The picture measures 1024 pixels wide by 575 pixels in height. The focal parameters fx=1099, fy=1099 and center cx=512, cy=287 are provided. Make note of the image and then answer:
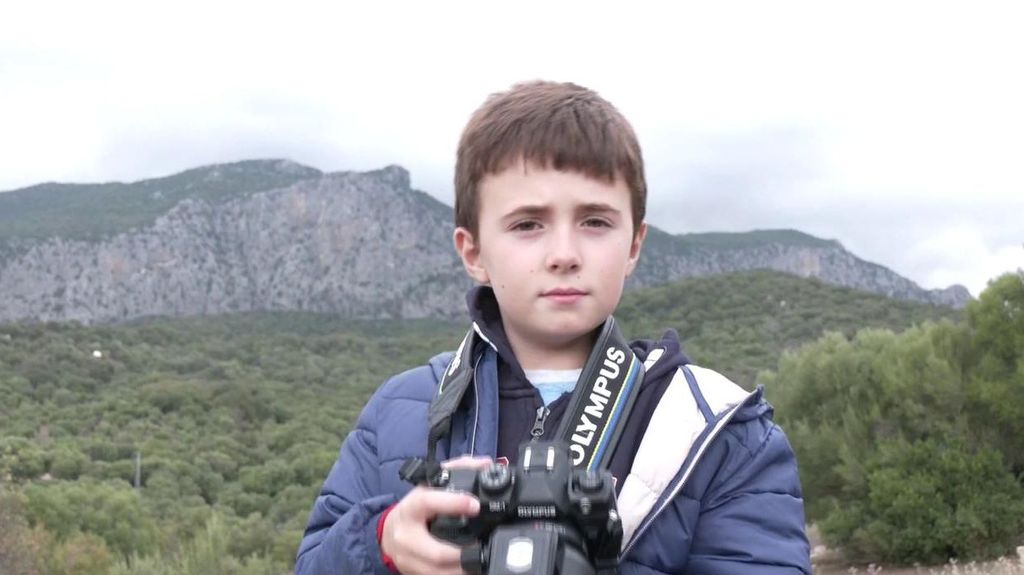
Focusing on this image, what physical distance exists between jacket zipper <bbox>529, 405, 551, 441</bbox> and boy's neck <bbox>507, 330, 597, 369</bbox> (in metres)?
0.13

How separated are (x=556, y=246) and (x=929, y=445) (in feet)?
54.7

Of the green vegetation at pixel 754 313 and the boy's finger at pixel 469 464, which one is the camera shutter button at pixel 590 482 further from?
the green vegetation at pixel 754 313

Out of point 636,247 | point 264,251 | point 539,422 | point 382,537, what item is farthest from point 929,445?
point 264,251

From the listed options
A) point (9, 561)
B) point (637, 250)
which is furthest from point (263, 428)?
point (637, 250)

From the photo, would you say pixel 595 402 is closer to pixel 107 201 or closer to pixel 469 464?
pixel 469 464

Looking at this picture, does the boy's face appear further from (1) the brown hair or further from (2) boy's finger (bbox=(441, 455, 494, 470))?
(2) boy's finger (bbox=(441, 455, 494, 470))

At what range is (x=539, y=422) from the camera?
2107 mm

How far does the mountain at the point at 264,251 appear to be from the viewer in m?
92.0

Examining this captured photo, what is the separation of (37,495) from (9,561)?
8692 millimetres

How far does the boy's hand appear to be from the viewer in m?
1.69

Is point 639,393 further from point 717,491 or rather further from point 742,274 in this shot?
point 742,274

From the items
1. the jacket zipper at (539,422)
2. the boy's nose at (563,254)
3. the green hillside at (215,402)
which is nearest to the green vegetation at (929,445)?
the green hillside at (215,402)

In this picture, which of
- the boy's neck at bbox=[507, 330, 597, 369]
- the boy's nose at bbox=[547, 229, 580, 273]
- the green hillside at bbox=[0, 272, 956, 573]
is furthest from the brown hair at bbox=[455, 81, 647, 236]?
the green hillside at bbox=[0, 272, 956, 573]

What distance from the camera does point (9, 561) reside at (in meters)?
17.8
